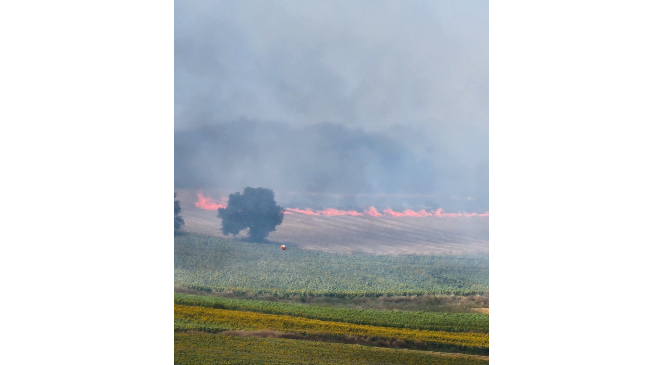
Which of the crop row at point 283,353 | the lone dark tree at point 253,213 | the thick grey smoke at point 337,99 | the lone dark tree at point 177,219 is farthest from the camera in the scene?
the lone dark tree at point 177,219

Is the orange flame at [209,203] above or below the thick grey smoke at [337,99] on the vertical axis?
below

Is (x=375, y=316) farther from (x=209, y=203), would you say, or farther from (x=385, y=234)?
(x=209, y=203)

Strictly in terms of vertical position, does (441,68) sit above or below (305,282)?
above

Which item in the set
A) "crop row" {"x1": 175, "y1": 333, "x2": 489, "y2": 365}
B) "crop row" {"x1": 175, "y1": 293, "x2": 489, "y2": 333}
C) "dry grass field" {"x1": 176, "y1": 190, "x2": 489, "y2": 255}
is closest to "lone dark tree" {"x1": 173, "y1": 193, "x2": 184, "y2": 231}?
"dry grass field" {"x1": 176, "y1": 190, "x2": 489, "y2": 255}

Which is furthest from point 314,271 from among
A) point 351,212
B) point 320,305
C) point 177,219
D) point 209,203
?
point 177,219

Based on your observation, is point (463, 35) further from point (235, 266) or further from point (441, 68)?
point (235, 266)

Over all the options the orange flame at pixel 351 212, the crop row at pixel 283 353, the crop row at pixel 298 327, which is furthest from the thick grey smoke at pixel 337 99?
the crop row at pixel 283 353

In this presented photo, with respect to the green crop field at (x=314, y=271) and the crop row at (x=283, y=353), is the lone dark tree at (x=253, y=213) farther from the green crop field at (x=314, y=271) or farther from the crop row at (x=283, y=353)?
the crop row at (x=283, y=353)

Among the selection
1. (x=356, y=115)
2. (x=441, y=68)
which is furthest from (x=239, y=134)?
(x=441, y=68)
